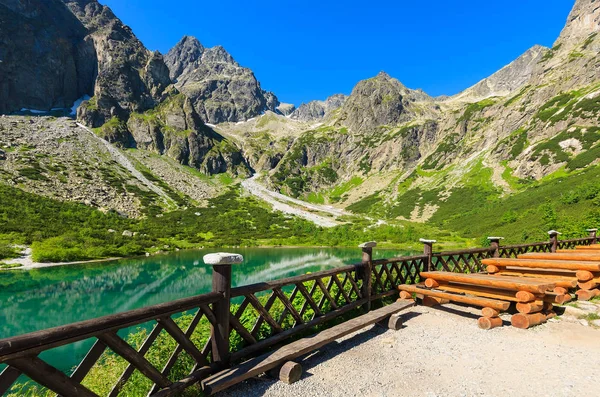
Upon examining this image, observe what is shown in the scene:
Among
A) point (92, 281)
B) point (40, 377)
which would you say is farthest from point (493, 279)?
point (92, 281)

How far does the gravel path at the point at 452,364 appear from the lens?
5879 mm

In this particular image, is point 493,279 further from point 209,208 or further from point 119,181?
point 119,181

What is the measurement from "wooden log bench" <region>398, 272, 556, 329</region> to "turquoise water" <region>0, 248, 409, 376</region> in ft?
54.1

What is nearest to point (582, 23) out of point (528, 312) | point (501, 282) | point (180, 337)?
point (501, 282)

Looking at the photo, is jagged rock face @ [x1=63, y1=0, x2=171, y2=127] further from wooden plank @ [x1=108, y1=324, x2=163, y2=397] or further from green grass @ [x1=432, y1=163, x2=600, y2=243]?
wooden plank @ [x1=108, y1=324, x2=163, y2=397]

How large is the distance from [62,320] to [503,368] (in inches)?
1042

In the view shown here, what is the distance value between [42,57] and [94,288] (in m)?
177

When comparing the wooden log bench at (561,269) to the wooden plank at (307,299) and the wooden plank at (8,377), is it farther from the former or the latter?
the wooden plank at (8,377)

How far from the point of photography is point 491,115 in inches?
6260

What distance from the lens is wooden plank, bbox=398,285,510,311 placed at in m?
9.09

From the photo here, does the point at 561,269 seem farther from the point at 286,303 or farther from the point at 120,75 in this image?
the point at 120,75

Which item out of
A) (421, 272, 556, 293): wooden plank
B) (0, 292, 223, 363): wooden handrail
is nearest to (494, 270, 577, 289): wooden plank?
(421, 272, 556, 293): wooden plank

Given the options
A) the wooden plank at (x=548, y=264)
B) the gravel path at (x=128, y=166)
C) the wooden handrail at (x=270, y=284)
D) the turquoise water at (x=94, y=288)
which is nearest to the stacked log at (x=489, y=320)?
the wooden handrail at (x=270, y=284)

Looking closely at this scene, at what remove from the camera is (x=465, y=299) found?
9.73 m
